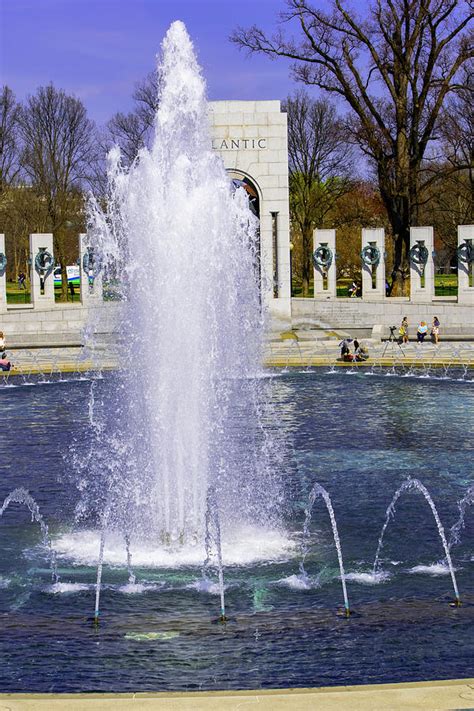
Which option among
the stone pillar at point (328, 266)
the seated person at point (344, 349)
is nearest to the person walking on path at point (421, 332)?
the seated person at point (344, 349)

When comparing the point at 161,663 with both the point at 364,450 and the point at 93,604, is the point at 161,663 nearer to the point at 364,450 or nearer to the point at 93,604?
the point at 93,604

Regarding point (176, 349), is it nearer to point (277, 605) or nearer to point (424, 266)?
point (277, 605)

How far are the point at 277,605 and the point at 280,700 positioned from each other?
288 centimetres

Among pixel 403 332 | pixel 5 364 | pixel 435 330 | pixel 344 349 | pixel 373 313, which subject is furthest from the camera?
pixel 373 313

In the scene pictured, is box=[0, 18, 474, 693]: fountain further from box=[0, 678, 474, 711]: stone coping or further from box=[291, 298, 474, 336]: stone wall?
box=[291, 298, 474, 336]: stone wall

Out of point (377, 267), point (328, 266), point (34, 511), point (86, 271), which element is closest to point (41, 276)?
point (86, 271)

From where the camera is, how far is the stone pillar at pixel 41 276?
121ft

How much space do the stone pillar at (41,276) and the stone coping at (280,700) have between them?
99.7ft

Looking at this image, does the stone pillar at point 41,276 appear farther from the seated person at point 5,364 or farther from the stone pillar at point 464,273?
the stone pillar at point 464,273

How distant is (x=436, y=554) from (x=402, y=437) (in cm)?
684

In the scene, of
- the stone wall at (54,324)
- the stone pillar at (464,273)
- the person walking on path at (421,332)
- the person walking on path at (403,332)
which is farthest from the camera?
the stone pillar at (464,273)

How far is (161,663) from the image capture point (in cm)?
855

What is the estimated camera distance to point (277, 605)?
9.93 metres

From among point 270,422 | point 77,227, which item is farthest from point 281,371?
point 77,227
